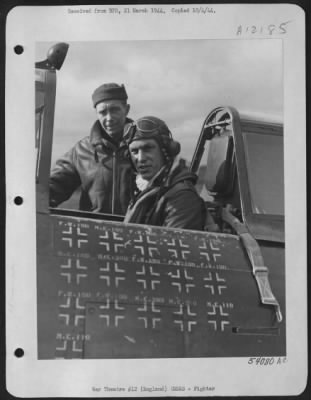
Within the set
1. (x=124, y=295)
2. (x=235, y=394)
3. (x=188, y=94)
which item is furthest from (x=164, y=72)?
(x=235, y=394)

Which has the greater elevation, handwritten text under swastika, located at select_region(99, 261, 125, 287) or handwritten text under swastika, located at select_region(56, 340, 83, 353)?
handwritten text under swastika, located at select_region(99, 261, 125, 287)

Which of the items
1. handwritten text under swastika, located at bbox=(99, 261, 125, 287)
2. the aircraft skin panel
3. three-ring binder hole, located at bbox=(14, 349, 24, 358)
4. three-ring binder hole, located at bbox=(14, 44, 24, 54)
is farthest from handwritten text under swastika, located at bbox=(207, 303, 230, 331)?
three-ring binder hole, located at bbox=(14, 44, 24, 54)

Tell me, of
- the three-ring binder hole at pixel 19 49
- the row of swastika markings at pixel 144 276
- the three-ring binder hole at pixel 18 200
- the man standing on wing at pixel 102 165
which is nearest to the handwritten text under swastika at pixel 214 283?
the row of swastika markings at pixel 144 276

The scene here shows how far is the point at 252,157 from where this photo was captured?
1.84 feet

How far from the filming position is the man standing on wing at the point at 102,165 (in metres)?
0.55

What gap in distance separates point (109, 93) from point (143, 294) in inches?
8.8

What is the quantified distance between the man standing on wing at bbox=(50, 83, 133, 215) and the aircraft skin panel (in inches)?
1.0

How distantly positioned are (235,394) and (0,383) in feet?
0.86

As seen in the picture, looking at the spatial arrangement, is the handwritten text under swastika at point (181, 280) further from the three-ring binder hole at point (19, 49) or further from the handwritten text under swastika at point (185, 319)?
the three-ring binder hole at point (19, 49)

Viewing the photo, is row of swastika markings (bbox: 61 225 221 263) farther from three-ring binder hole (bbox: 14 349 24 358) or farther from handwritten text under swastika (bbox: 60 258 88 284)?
three-ring binder hole (bbox: 14 349 24 358)

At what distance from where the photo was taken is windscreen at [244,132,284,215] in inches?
22.0

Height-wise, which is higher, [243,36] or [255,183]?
[243,36]

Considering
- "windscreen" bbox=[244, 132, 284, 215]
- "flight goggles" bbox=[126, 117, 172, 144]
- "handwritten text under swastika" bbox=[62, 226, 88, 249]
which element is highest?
"flight goggles" bbox=[126, 117, 172, 144]

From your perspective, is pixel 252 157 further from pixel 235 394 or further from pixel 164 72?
pixel 235 394
